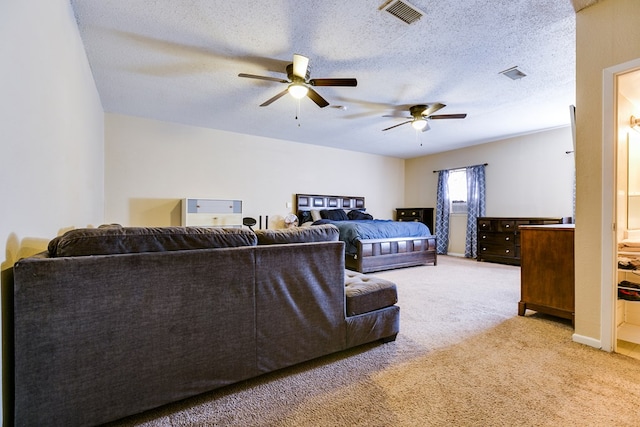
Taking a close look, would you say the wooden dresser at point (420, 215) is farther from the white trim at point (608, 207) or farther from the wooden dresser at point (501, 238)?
the white trim at point (608, 207)

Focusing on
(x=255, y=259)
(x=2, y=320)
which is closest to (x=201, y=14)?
(x=255, y=259)

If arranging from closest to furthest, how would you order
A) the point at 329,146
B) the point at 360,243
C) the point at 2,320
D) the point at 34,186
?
the point at 2,320 → the point at 34,186 → the point at 360,243 → the point at 329,146

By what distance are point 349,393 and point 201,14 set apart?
10.0 ft

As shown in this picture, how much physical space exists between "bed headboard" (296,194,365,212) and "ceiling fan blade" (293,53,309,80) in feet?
12.3

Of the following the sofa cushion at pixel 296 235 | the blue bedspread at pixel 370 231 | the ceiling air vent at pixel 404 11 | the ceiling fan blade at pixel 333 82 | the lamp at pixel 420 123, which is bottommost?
the blue bedspread at pixel 370 231

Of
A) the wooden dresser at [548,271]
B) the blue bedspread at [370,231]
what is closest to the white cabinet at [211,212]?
the blue bedspread at [370,231]

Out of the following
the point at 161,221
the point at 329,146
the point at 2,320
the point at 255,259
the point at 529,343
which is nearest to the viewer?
A: the point at 2,320

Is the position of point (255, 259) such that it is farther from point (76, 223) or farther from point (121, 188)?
point (121, 188)

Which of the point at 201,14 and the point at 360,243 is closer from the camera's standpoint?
the point at 201,14

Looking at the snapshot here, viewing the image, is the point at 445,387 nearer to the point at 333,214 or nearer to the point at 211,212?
the point at 211,212

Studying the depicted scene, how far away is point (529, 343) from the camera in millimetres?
2213

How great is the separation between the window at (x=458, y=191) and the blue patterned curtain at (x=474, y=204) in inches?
9.4

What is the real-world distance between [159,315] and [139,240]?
1.29 ft

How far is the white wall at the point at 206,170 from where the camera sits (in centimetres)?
475
